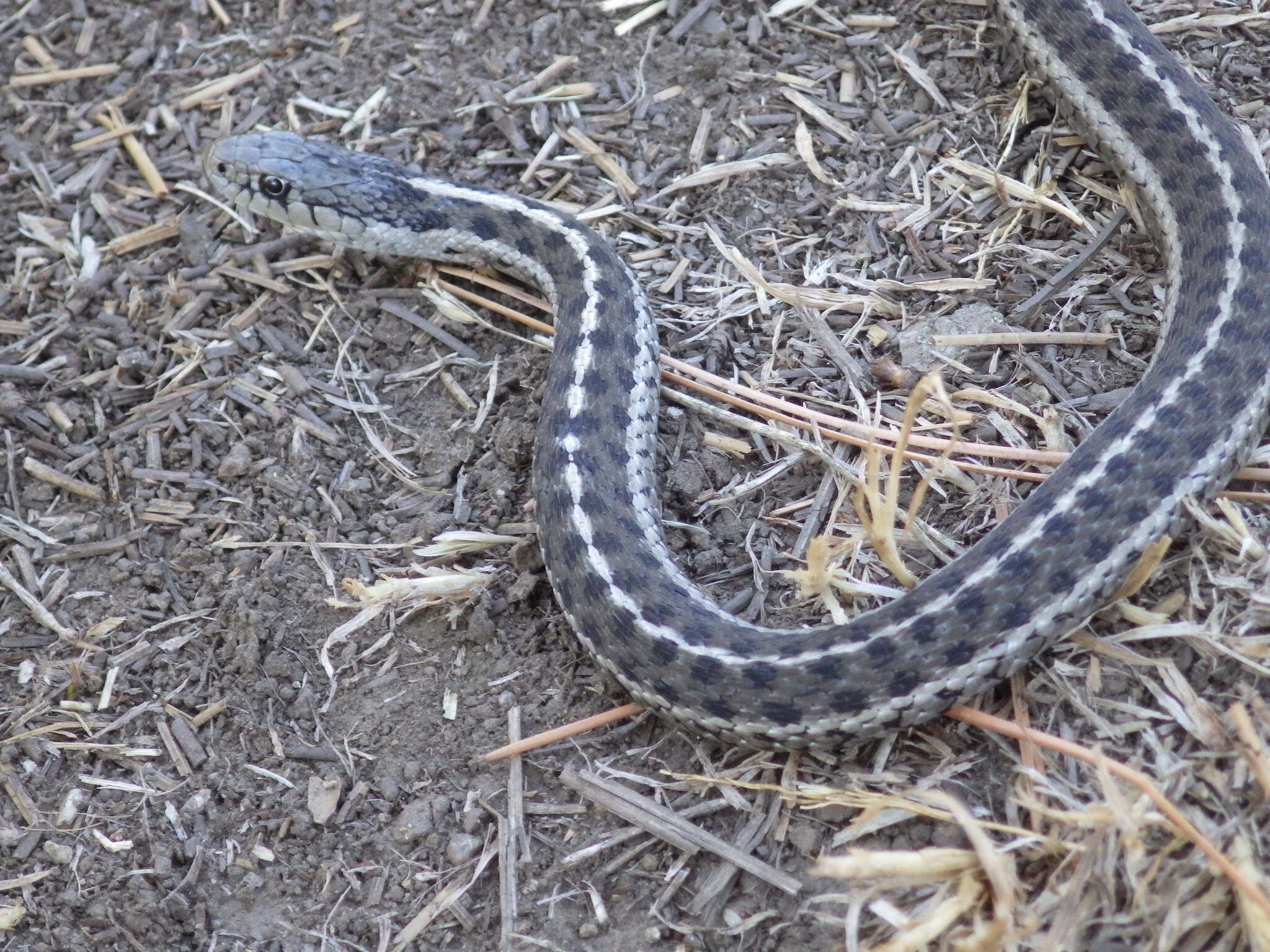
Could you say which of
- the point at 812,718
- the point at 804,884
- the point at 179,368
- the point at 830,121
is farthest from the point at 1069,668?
the point at 179,368

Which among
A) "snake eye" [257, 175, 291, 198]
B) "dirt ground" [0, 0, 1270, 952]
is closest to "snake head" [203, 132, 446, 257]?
"snake eye" [257, 175, 291, 198]

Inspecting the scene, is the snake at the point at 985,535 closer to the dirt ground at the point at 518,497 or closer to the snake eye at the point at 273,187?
the snake eye at the point at 273,187

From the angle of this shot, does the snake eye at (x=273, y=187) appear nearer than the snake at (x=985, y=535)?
No

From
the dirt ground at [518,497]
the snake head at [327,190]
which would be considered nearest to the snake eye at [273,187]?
the snake head at [327,190]

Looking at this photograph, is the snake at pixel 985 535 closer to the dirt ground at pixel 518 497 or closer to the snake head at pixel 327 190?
the snake head at pixel 327 190

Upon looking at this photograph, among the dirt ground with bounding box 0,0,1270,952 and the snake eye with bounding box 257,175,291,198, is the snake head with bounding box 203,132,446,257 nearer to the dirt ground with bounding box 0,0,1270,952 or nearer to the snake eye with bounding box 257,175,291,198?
the snake eye with bounding box 257,175,291,198

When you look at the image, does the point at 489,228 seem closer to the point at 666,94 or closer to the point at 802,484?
the point at 666,94
